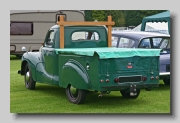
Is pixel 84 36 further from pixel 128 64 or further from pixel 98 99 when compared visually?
pixel 128 64

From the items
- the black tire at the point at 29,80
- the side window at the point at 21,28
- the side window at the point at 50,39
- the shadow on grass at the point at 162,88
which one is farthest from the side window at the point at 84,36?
the side window at the point at 21,28

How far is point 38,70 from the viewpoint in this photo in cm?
999

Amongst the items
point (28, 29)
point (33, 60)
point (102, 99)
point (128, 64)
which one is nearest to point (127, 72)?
point (128, 64)

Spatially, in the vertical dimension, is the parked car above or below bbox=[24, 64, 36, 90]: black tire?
above

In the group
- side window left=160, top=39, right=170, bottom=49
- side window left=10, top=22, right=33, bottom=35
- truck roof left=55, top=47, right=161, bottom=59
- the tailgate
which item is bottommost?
the tailgate

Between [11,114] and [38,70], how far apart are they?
2131mm

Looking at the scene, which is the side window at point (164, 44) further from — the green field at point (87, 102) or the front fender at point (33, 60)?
the front fender at point (33, 60)

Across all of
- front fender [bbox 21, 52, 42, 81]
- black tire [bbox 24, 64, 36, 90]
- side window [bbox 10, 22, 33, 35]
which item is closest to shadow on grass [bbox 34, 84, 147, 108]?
black tire [bbox 24, 64, 36, 90]

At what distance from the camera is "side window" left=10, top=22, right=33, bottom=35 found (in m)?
16.4

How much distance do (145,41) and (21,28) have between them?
7317 mm

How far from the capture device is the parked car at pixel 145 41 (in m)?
10.3

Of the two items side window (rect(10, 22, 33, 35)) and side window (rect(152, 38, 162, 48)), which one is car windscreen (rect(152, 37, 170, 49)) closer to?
side window (rect(152, 38, 162, 48))

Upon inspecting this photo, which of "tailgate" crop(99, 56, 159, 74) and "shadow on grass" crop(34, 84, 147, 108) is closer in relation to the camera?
"tailgate" crop(99, 56, 159, 74)

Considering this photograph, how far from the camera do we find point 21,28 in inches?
666
